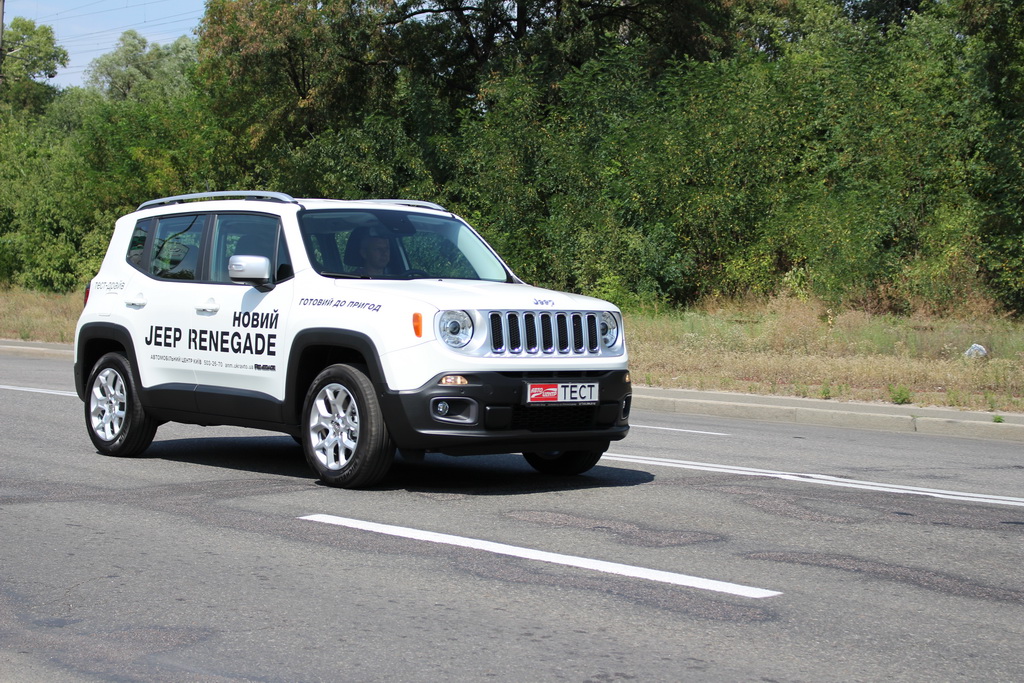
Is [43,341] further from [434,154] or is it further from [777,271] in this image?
[777,271]

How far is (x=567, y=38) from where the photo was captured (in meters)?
34.0

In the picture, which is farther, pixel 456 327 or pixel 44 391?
pixel 44 391

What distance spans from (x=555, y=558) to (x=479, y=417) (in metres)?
1.83

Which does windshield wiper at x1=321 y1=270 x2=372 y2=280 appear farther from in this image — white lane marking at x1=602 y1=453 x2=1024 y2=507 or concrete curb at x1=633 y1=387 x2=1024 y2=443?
concrete curb at x1=633 y1=387 x2=1024 y2=443

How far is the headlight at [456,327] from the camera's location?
25.7 ft

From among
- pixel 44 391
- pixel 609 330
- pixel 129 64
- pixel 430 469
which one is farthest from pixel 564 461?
pixel 129 64

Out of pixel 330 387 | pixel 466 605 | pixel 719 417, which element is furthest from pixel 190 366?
pixel 719 417

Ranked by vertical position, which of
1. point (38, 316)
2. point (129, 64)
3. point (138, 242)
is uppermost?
point (129, 64)

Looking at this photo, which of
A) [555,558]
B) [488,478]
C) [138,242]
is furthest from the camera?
[138,242]

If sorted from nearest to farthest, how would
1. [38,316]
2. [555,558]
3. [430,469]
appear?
[555,558] < [430,469] < [38,316]

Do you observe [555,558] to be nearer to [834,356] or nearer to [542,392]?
[542,392]

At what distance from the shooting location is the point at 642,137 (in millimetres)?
29031

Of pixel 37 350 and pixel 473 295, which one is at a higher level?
pixel 473 295

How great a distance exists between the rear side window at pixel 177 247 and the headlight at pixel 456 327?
8.12 feet
